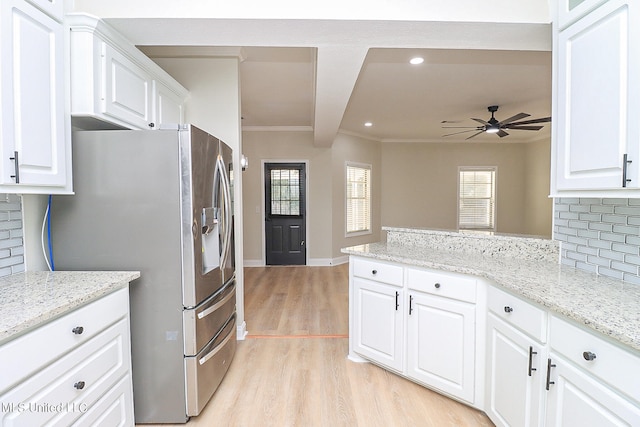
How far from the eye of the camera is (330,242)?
Result: 6410 millimetres

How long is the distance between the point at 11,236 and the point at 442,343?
2.49 metres

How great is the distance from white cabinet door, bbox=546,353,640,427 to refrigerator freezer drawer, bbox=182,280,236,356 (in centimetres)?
177

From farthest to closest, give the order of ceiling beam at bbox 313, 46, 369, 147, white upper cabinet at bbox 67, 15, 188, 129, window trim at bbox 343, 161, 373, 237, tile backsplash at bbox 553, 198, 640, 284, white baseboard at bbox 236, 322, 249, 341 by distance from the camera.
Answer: window trim at bbox 343, 161, 373, 237 < white baseboard at bbox 236, 322, 249, 341 < ceiling beam at bbox 313, 46, 369, 147 < white upper cabinet at bbox 67, 15, 188, 129 < tile backsplash at bbox 553, 198, 640, 284

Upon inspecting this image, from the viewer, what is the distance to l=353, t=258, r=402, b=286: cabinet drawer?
2.27 metres

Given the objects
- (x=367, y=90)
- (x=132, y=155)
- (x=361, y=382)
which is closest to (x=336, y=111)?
(x=367, y=90)

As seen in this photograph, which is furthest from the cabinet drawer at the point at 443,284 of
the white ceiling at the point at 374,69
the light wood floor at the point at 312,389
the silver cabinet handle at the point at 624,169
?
the white ceiling at the point at 374,69

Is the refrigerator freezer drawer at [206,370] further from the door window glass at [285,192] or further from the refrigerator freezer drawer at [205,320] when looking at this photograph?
the door window glass at [285,192]

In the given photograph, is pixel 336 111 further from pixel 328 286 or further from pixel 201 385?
pixel 201 385

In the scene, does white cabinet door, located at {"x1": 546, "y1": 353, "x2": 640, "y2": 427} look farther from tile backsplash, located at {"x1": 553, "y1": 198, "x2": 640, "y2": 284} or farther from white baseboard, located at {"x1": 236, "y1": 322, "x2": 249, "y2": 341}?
white baseboard, located at {"x1": 236, "y1": 322, "x2": 249, "y2": 341}

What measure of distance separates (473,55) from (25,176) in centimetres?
350

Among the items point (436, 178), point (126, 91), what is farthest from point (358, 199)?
point (126, 91)

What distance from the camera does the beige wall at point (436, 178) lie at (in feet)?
24.7

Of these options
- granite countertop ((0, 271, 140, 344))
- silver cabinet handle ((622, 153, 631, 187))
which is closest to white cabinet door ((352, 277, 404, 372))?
silver cabinet handle ((622, 153, 631, 187))

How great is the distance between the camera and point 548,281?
1.65 m
